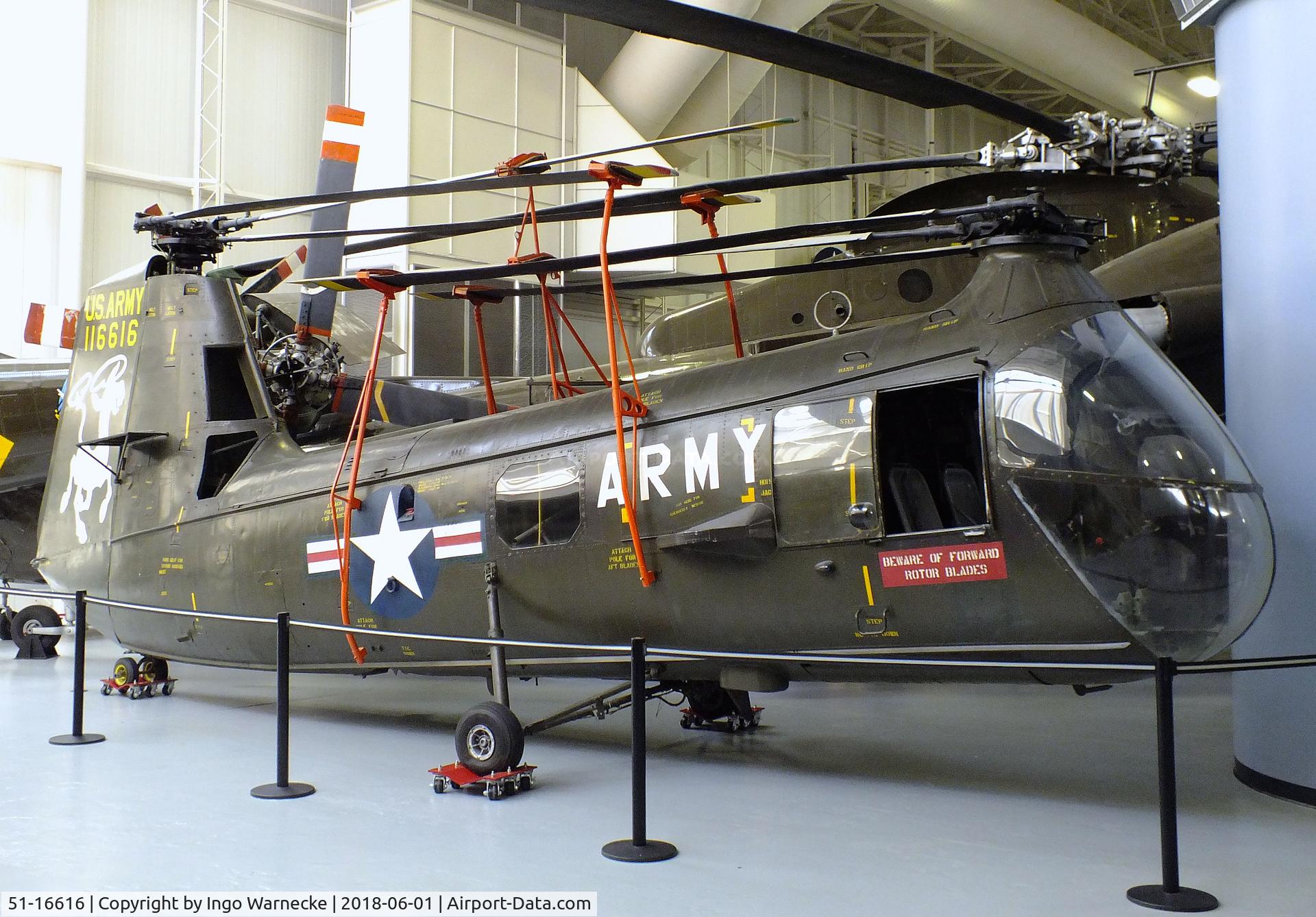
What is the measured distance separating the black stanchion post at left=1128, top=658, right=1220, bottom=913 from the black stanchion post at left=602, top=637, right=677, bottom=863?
5.52 feet

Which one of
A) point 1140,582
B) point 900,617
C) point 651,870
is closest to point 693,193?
point 900,617

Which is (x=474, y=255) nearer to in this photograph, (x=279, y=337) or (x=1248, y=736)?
(x=279, y=337)

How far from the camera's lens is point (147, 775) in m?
5.70

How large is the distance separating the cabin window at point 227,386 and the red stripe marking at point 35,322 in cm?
313

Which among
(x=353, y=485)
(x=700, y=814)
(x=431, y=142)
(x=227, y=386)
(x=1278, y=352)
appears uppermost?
(x=431, y=142)

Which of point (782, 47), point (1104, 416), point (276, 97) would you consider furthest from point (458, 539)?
point (276, 97)

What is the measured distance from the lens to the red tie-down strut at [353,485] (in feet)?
20.7

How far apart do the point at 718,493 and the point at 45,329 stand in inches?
324

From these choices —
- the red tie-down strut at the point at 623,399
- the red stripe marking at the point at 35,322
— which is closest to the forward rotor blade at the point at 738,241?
the red tie-down strut at the point at 623,399

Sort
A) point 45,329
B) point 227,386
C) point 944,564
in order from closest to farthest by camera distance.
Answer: point 944,564
point 227,386
point 45,329

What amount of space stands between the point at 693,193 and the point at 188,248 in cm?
446

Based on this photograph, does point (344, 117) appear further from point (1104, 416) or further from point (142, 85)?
point (142, 85)

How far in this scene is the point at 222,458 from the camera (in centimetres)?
785

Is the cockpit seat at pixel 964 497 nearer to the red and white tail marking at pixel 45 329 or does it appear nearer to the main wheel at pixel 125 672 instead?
the main wheel at pixel 125 672
